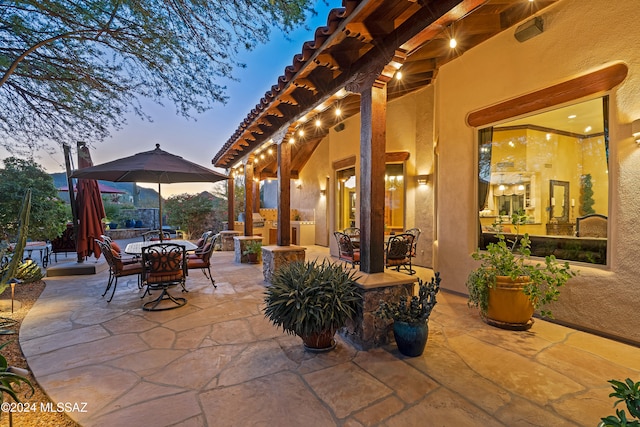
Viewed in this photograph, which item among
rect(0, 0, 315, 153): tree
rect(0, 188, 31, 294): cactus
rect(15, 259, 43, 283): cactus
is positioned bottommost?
rect(15, 259, 43, 283): cactus

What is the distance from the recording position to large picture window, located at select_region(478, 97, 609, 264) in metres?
3.49

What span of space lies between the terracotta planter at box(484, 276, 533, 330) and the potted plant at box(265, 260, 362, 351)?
70.0 inches

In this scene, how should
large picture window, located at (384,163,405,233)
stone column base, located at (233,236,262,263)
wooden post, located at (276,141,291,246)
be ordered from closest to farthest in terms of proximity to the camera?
wooden post, located at (276,141,291,246) < stone column base, located at (233,236,262,263) < large picture window, located at (384,163,405,233)

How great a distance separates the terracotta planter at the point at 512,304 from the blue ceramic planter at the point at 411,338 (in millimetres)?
1317

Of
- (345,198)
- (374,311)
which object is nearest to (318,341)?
(374,311)

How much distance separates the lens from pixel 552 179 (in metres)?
5.54

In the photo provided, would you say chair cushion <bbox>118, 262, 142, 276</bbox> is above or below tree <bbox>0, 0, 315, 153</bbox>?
below

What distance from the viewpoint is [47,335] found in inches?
120

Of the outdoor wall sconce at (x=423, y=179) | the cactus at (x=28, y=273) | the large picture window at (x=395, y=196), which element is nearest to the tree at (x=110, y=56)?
the cactus at (x=28, y=273)

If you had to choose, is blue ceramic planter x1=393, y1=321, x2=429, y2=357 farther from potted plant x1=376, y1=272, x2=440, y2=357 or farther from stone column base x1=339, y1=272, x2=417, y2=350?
stone column base x1=339, y1=272, x2=417, y2=350

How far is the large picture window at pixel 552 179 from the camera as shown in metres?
3.49

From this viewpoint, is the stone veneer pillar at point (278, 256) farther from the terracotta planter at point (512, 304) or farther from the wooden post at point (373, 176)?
the terracotta planter at point (512, 304)

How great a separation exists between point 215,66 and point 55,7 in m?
1.74

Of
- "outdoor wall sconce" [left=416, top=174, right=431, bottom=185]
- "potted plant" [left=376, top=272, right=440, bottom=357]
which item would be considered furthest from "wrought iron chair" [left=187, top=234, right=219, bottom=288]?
"outdoor wall sconce" [left=416, top=174, right=431, bottom=185]
